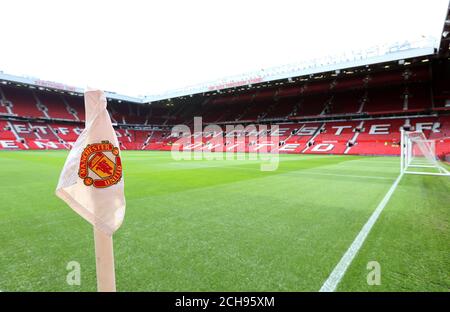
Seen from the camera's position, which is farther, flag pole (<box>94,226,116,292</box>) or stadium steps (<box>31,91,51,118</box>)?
stadium steps (<box>31,91,51,118</box>)

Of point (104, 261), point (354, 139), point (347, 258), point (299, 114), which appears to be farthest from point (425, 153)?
point (299, 114)

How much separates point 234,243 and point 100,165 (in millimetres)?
2211

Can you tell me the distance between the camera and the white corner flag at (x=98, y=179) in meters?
1.38

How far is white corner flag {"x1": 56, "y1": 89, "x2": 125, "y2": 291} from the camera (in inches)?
54.2

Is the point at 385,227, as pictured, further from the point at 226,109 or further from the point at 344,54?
the point at 226,109

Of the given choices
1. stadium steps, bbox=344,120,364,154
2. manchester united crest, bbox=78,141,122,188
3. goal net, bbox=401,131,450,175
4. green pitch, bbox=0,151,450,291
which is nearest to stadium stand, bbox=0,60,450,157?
stadium steps, bbox=344,120,364,154

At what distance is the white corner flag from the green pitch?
3.06 ft

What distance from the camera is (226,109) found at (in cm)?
4744

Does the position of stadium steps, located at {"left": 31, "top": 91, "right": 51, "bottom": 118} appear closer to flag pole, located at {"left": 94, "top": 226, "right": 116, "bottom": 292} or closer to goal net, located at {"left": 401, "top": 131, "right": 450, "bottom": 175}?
goal net, located at {"left": 401, "top": 131, "right": 450, "bottom": 175}

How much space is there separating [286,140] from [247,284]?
34.8 m

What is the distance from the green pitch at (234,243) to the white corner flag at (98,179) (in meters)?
0.93

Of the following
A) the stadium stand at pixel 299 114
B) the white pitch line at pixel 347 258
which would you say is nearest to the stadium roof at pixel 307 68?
the stadium stand at pixel 299 114

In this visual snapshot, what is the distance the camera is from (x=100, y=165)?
142 cm
